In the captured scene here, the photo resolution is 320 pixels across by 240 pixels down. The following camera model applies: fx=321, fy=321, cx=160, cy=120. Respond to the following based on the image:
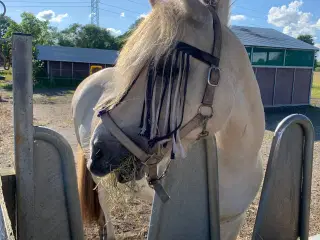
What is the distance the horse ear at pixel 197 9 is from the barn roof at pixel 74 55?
27.0 meters

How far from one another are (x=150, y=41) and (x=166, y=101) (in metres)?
0.26

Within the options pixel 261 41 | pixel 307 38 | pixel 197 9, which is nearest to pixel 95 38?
pixel 307 38

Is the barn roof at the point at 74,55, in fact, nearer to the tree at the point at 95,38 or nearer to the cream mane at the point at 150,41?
the tree at the point at 95,38

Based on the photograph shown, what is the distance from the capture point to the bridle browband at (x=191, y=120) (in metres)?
1.33

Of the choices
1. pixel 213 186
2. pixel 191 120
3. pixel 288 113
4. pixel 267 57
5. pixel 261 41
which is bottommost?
pixel 288 113

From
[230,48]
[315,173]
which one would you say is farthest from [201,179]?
[315,173]

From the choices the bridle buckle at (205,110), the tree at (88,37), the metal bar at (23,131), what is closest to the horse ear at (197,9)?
the bridle buckle at (205,110)

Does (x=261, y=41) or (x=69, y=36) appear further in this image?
(x=69, y=36)

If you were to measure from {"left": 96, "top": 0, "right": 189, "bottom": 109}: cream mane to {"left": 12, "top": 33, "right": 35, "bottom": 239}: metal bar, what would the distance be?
422 millimetres

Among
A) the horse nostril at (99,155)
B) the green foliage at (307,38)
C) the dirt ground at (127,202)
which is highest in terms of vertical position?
the green foliage at (307,38)

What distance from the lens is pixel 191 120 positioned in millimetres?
1451

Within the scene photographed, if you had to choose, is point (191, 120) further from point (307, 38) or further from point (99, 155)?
point (307, 38)

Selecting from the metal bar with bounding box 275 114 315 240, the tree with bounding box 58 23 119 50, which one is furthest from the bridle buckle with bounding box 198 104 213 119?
the tree with bounding box 58 23 119 50

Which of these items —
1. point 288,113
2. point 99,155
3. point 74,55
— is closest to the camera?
point 99,155
